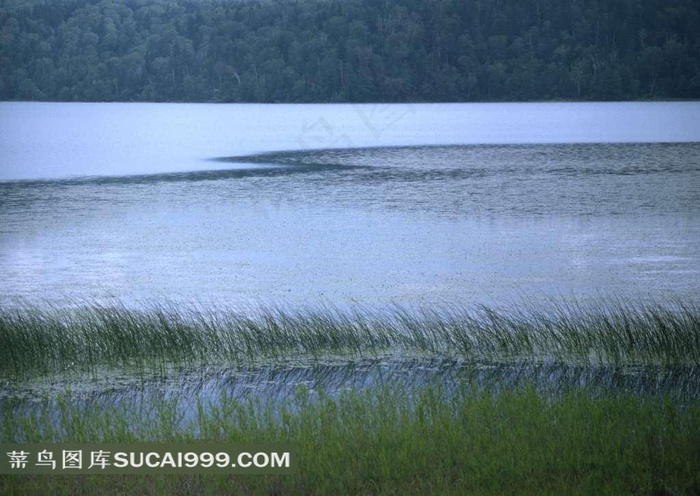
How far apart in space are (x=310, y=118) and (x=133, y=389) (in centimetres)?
5163

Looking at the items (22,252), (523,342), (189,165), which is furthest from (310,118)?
(523,342)

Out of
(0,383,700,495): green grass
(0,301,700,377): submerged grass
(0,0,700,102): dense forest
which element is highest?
(0,383,700,495): green grass

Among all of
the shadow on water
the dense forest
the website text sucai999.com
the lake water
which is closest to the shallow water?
the lake water

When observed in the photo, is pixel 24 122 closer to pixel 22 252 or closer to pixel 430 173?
pixel 430 173

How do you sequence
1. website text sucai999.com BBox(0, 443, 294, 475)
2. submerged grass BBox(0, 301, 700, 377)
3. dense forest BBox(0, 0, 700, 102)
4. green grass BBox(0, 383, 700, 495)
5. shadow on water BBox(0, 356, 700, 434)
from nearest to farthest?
green grass BBox(0, 383, 700, 495) → website text sucai999.com BBox(0, 443, 294, 475) → shadow on water BBox(0, 356, 700, 434) → submerged grass BBox(0, 301, 700, 377) → dense forest BBox(0, 0, 700, 102)

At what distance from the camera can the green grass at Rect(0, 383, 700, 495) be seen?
5.03m

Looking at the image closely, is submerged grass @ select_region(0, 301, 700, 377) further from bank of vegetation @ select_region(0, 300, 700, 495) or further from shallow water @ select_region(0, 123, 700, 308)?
shallow water @ select_region(0, 123, 700, 308)

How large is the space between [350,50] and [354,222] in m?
41.0

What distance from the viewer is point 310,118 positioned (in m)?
58.5

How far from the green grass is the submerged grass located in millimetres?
A: 1567

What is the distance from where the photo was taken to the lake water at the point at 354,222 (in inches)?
500

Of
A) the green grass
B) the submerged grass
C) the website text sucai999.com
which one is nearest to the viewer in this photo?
the green grass

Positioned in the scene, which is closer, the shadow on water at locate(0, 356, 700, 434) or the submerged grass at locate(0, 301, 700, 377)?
the shadow on water at locate(0, 356, 700, 434)

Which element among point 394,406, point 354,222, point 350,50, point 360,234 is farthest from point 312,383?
point 350,50
